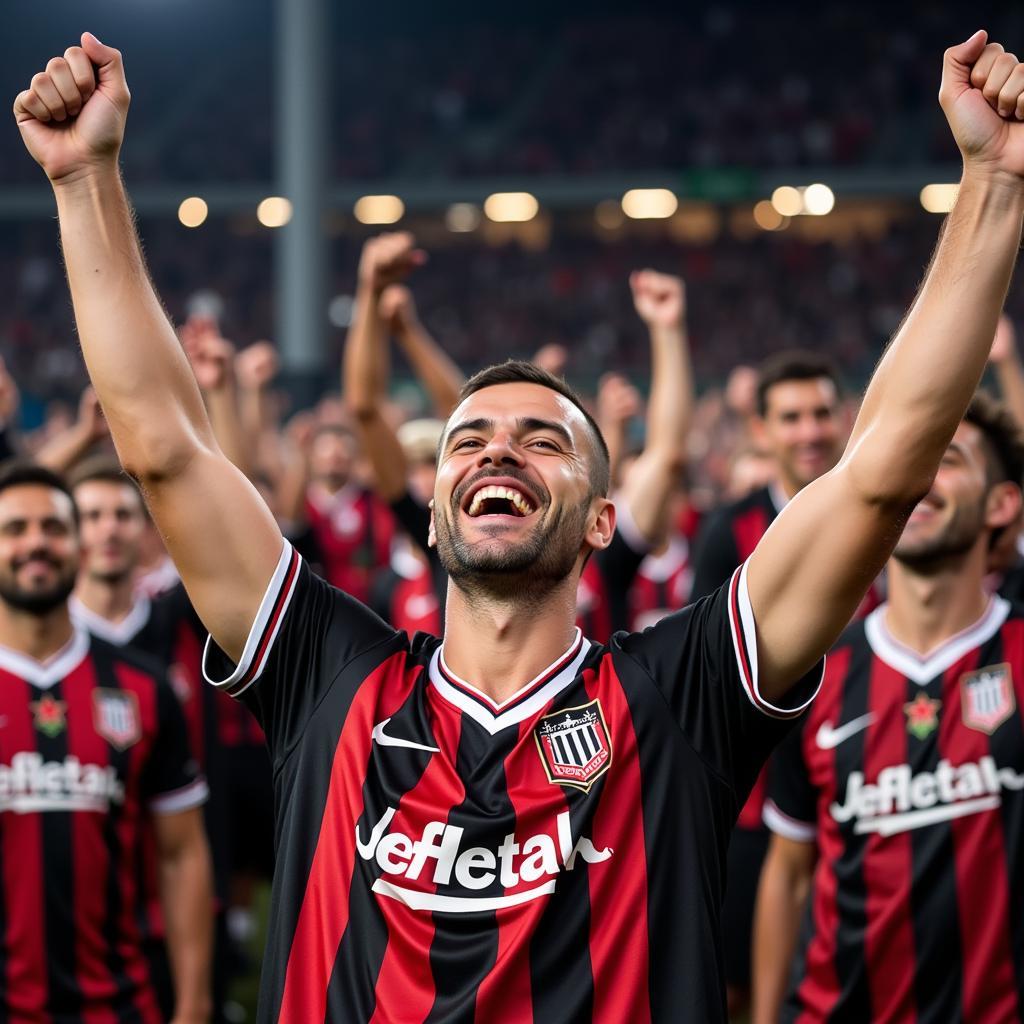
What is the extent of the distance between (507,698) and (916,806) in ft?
4.35

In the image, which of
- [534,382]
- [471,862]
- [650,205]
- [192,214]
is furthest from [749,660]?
[192,214]

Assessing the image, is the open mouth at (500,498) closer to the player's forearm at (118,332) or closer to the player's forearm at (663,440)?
the player's forearm at (118,332)

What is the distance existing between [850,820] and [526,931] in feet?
4.71

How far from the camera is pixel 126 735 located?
4.05 m

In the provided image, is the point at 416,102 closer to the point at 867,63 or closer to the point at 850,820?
the point at 867,63

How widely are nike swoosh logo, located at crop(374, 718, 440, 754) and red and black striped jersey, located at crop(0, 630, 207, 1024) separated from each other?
5.55 feet

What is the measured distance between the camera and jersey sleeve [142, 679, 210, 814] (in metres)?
4.08

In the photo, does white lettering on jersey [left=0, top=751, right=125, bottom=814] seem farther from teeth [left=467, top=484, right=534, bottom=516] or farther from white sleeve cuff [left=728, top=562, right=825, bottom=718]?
white sleeve cuff [left=728, top=562, right=825, bottom=718]

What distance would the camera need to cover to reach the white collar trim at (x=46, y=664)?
4082 mm

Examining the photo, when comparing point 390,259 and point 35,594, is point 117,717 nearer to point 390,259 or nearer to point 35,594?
point 35,594

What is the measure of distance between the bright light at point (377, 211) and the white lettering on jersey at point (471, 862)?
2717 cm

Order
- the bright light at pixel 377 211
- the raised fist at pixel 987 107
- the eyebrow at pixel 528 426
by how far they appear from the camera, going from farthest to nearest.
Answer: the bright light at pixel 377 211 → the eyebrow at pixel 528 426 → the raised fist at pixel 987 107

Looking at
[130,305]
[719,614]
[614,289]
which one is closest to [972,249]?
[719,614]

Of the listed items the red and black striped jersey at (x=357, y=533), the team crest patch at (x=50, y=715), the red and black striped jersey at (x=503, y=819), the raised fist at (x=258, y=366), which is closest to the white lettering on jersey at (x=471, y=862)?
the red and black striped jersey at (x=503, y=819)
